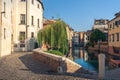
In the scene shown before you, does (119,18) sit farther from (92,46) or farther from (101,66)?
(101,66)

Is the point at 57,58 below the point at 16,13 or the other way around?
below

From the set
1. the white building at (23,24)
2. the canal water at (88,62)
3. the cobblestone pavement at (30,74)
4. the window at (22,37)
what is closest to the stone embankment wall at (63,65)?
the cobblestone pavement at (30,74)

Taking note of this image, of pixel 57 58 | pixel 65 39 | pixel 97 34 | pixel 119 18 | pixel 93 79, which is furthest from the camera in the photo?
pixel 97 34

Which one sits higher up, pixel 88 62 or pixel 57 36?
pixel 57 36

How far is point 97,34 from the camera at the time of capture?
8562cm

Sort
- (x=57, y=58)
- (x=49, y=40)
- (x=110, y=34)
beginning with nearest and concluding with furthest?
1. (x=57, y=58)
2. (x=49, y=40)
3. (x=110, y=34)

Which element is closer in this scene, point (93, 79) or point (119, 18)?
point (93, 79)

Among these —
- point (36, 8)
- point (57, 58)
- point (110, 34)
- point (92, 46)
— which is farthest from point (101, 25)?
point (57, 58)

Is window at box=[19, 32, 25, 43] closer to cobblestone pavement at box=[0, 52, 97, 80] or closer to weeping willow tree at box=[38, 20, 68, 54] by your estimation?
weeping willow tree at box=[38, 20, 68, 54]

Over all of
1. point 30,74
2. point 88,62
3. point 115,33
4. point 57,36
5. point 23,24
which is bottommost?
point 88,62

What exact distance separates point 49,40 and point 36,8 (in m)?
13.1

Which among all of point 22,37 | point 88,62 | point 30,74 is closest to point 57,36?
point 22,37

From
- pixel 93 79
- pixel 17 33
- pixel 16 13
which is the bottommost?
pixel 93 79

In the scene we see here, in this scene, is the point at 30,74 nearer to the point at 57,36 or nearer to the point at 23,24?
the point at 57,36
